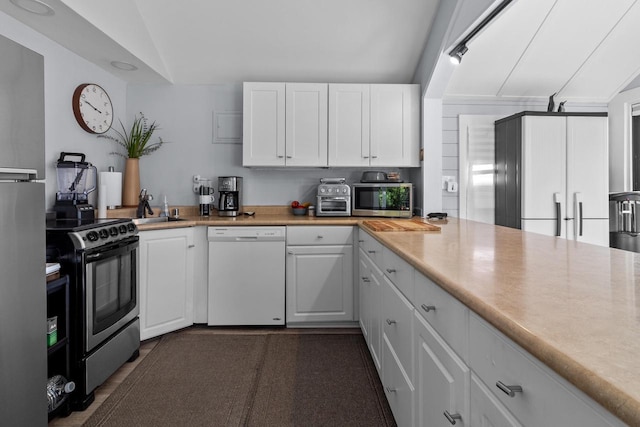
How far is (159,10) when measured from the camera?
2.99 metres

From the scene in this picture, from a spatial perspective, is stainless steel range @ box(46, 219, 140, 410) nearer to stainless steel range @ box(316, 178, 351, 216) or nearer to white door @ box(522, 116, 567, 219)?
stainless steel range @ box(316, 178, 351, 216)

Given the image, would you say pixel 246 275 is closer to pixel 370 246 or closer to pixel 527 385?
pixel 370 246

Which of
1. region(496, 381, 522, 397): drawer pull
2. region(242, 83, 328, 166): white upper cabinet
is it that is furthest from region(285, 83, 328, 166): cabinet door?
region(496, 381, 522, 397): drawer pull

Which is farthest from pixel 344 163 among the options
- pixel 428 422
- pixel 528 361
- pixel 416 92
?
pixel 528 361

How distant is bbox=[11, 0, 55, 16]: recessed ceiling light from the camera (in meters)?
2.14

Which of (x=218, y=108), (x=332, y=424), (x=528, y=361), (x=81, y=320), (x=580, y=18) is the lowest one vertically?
(x=332, y=424)

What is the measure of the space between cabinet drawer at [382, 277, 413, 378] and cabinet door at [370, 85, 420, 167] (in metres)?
1.72

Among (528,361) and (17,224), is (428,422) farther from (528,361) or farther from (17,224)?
(17,224)

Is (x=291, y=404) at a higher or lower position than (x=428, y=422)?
lower

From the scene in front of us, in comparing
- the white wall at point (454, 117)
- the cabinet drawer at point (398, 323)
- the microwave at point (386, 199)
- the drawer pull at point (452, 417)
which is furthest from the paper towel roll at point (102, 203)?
the white wall at point (454, 117)

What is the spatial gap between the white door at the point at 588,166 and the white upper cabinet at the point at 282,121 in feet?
6.85

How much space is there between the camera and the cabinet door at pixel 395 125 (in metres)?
3.42

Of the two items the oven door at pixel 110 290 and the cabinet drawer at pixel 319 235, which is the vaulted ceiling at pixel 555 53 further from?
the oven door at pixel 110 290

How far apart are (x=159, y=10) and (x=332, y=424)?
10.5 feet
